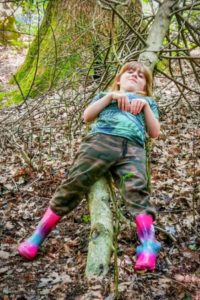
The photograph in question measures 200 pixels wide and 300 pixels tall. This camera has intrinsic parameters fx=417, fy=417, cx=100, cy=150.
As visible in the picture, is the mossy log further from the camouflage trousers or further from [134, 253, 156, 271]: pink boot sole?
[134, 253, 156, 271]: pink boot sole

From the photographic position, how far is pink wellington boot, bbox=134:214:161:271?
2.58 meters

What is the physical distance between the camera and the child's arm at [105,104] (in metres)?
3.11

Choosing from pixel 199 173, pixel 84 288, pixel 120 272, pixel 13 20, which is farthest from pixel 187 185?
pixel 13 20

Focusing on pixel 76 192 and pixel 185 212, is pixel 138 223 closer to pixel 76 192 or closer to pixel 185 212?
pixel 76 192

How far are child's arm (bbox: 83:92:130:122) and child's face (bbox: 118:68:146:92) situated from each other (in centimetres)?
24

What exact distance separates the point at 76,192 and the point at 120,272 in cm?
65

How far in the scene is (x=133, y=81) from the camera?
3348mm

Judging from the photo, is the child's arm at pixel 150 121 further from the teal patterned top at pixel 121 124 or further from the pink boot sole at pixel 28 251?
the pink boot sole at pixel 28 251

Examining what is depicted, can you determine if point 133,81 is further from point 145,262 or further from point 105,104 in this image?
point 145,262

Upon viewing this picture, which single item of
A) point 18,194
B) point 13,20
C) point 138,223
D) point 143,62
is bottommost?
point 18,194

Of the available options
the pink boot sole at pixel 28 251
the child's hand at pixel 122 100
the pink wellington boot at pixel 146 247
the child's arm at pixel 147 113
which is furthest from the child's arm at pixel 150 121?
the pink boot sole at pixel 28 251

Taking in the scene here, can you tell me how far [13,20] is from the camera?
171 inches

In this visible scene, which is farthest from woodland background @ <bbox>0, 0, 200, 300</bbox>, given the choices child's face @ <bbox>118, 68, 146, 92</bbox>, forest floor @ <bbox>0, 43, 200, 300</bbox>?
child's face @ <bbox>118, 68, 146, 92</bbox>

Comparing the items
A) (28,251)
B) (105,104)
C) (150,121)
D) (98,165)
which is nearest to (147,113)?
(150,121)
